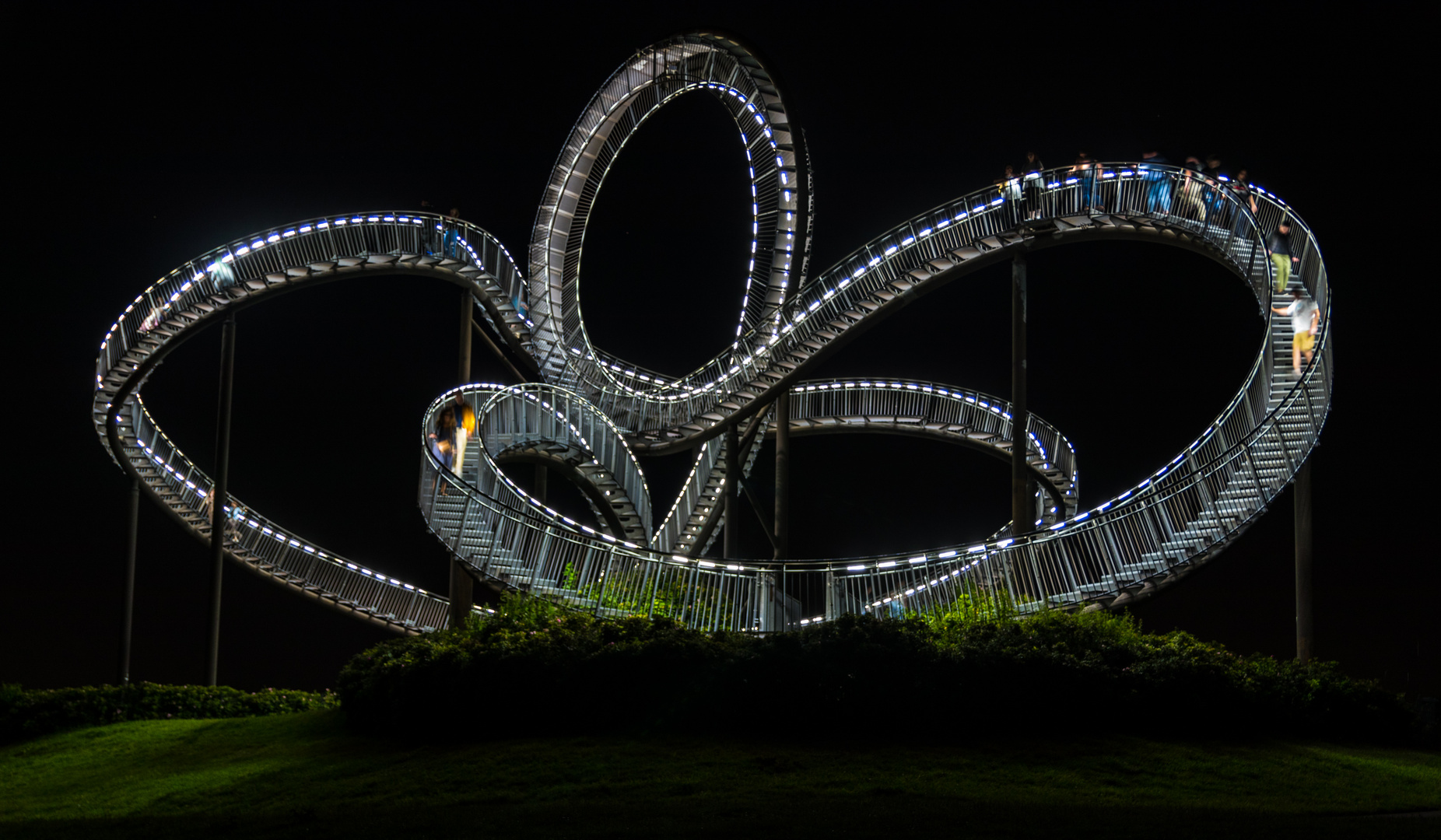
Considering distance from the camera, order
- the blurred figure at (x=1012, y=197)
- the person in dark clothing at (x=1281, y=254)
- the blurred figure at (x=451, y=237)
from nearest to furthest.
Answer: the person in dark clothing at (x=1281, y=254) < the blurred figure at (x=1012, y=197) < the blurred figure at (x=451, y=237)

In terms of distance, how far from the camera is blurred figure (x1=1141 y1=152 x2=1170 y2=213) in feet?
66.4

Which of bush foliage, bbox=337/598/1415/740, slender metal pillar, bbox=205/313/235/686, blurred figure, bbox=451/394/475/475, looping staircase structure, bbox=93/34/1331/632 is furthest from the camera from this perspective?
slender metal pillar, bbox=205/313/235/686

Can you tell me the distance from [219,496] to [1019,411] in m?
14.6

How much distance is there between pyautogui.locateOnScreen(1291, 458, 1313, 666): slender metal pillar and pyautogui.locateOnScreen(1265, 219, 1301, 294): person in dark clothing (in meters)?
2.64

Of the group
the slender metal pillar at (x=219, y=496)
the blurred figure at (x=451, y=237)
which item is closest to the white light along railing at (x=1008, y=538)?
the slender metal pillar at (x=219, y=496)

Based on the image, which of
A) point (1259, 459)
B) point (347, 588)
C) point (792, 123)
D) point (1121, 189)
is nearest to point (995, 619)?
point (1259, 459)

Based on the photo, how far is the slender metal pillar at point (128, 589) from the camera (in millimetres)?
26531

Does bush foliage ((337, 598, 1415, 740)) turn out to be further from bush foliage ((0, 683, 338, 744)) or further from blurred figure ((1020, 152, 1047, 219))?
blurred figure ((1020, 152, 1047, 219))

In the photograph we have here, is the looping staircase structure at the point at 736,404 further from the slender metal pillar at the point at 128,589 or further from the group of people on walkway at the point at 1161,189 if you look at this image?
the slender metal pillar at the point at 128,589

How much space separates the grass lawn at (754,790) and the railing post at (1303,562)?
501 cm

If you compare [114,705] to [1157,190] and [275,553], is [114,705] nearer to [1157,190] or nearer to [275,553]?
[275,553]

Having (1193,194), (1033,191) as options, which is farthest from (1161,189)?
(1033,191)

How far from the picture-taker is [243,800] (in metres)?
11.7

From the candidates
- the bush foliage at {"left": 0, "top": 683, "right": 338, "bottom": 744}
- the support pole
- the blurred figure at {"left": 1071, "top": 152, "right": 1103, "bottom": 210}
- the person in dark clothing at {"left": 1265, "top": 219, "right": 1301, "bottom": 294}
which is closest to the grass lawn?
the bush foliage at {"left": 0, "top": 683, "right": 338, "bottom": 744}
